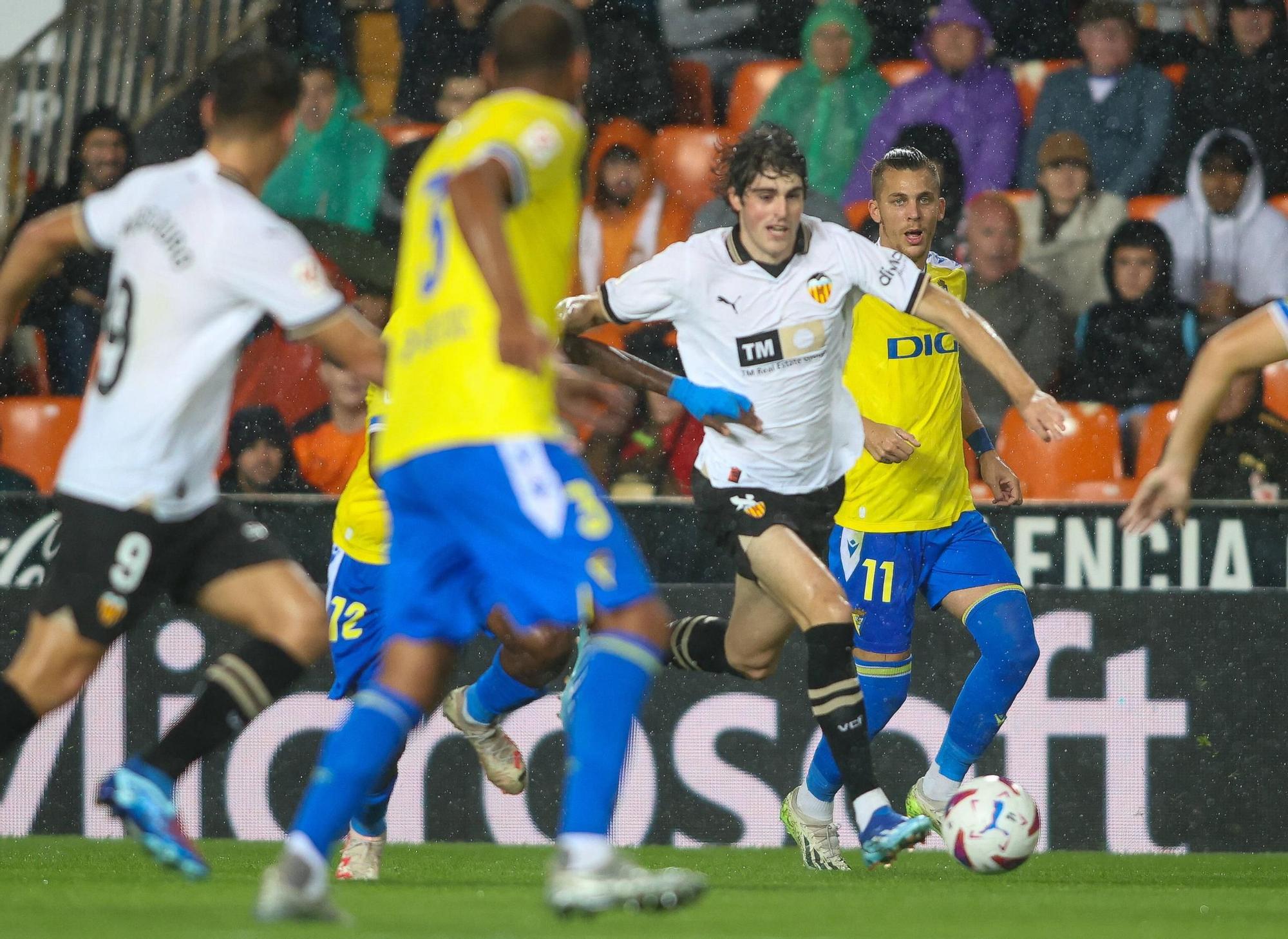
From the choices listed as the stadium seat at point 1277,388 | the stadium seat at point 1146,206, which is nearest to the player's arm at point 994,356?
the stadium seat at point 1277,388

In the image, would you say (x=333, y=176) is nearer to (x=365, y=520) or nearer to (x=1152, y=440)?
(x=1152, y=440)

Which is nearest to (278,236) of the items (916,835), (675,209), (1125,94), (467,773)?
(916,835)

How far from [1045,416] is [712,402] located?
1030 mm

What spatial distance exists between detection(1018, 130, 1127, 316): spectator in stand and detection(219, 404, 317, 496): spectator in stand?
373cm

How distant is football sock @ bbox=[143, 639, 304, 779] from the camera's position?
Answer: 5.11 meters

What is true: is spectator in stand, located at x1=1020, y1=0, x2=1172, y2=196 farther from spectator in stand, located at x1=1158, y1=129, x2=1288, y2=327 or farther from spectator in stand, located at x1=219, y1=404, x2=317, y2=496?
spectator in stand, located at x1=219, y1=404, x2=317, y2=496

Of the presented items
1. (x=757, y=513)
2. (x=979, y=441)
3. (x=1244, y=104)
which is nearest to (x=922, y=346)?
(x=979, y=441)

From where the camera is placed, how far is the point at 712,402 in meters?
5.88

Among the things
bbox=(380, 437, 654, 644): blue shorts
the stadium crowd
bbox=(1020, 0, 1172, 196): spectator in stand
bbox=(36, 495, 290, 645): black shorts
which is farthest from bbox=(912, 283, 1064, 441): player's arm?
bbox=(1020, 0, 1172, 196): spectator in stand

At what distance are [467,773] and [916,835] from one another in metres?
2.66

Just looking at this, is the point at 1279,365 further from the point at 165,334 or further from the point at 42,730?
the point at 165,334

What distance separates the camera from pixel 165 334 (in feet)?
15.5

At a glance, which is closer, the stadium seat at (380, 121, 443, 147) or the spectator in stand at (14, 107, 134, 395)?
the spectator in stand at (14, 107, 134, 395)

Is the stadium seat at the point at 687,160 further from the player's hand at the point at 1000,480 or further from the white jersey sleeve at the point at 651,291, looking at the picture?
the white jersey sleeve at the point at 651,291
